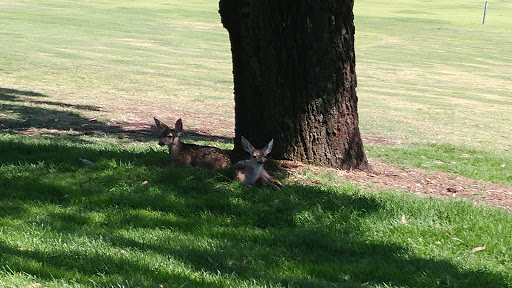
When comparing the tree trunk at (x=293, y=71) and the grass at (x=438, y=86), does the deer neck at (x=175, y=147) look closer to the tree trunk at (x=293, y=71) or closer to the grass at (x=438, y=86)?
the tree trunk at (x=293, y=71)

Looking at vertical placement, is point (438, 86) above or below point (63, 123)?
below

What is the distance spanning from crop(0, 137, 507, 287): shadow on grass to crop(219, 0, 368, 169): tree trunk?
1.07 metres

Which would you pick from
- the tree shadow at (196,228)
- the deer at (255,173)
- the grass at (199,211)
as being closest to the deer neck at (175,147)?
the tree shadow at (196,228)

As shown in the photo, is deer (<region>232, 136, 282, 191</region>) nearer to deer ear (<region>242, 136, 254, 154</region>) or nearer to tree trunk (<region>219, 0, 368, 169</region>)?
deer ear (<region>242, 136, 254, 154</region>)

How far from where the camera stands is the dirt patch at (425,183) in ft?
29.0

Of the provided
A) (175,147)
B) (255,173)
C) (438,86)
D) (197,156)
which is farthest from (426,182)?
(438,86)

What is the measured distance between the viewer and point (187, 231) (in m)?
6.73

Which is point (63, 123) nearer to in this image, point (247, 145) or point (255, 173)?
point (247, 145)

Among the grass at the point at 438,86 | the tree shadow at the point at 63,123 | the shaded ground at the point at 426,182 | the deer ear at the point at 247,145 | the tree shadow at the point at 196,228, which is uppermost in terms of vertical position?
the deer ear at the point at 247,145

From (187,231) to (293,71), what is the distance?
275 centimetres

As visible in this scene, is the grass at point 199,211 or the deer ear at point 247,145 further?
the deer ear at point 247,145

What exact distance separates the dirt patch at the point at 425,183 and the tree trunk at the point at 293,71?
364 millimetres

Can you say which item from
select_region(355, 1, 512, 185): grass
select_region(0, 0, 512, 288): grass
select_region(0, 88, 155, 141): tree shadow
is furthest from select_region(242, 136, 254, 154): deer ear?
select_region(0, 88, 155, 141): tree shadow

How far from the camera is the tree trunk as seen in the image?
8711 mm
